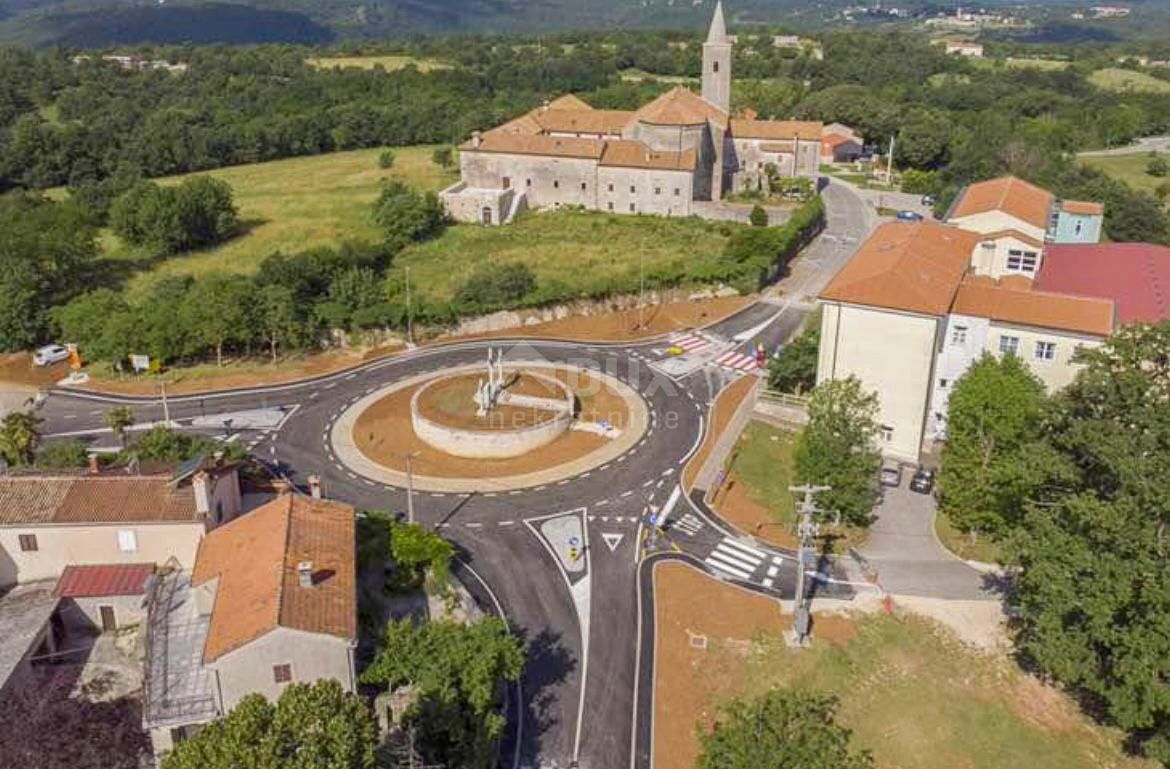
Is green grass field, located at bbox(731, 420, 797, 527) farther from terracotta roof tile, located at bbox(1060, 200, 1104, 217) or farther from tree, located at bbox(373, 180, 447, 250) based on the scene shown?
tree, located at bbox(373, 180, 447, 250)

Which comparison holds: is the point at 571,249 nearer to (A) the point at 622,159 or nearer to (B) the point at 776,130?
(A) the point at 622,159

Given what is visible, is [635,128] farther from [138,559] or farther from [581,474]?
[138,559]

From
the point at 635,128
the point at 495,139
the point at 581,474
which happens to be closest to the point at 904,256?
the point at 581,474

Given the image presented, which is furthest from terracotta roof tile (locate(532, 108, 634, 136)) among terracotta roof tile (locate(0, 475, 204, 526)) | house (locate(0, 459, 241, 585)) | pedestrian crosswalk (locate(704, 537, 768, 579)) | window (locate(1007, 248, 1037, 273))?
house (locate(0, 459, 241, 585))

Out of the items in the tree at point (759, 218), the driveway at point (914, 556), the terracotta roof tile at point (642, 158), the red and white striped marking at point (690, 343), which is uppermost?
the terracotta roof tile at point (642, 158)

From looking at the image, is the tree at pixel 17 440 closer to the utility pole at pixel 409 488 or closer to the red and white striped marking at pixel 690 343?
the utility pole at pixel 409 488

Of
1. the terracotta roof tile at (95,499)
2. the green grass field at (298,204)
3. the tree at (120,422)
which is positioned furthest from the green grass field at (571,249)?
the terracotta roof tile at (95,499)
